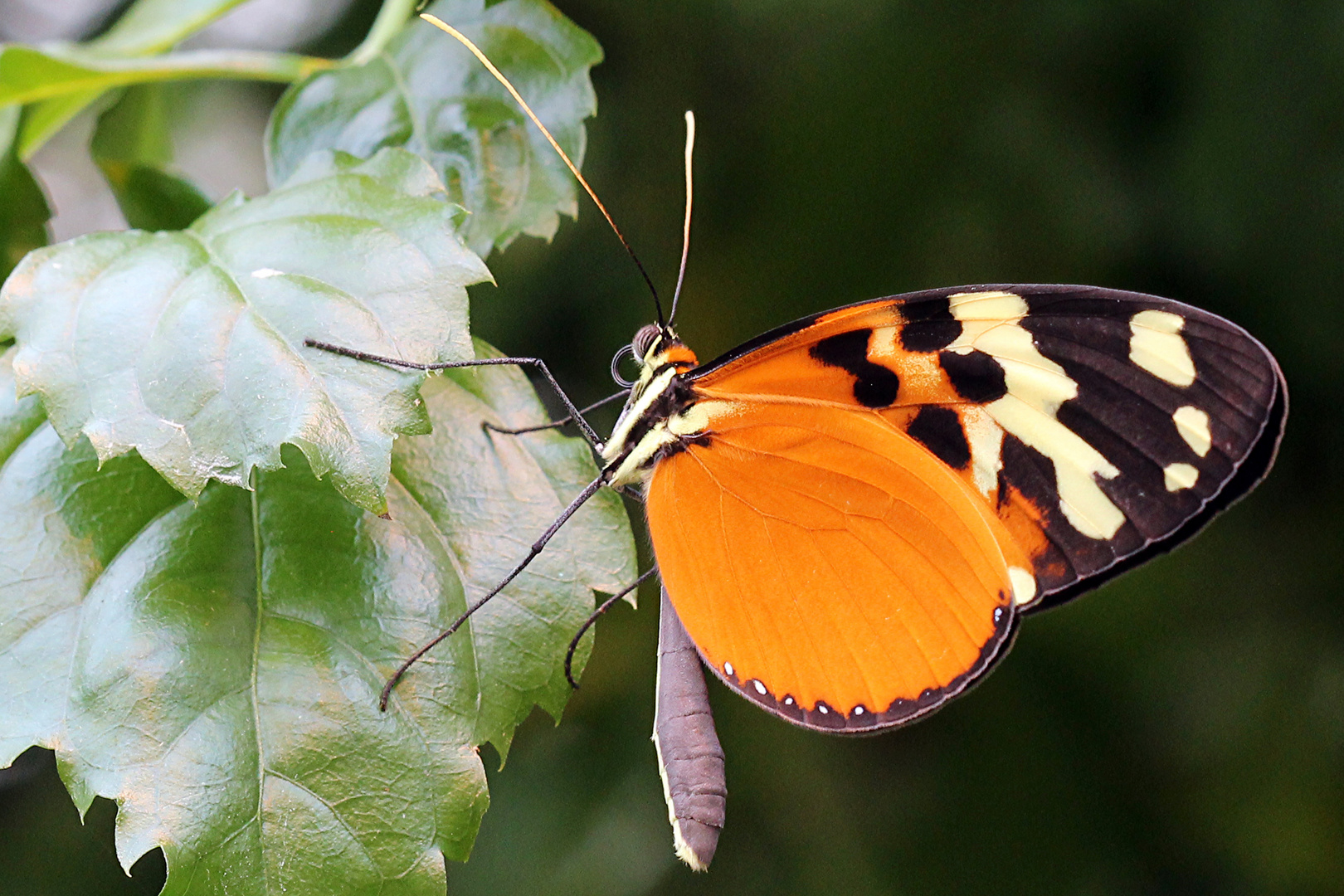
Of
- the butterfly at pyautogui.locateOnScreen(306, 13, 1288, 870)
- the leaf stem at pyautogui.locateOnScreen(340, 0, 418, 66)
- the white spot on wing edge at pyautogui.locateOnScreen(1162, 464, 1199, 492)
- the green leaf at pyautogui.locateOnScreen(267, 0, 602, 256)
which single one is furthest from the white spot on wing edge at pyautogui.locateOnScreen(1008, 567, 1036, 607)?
the leaf stem at pyautogui.locateOnScreen(340, 0, 418, 66)

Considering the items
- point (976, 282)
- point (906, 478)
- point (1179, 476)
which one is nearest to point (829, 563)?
point (906, 478)

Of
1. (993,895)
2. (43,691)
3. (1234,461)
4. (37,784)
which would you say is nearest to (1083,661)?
(993,895)

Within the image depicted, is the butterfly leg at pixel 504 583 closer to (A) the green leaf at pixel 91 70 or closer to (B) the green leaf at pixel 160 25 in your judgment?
(A) the green leaf at pixel 91 70

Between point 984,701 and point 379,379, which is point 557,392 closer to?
point 379,379

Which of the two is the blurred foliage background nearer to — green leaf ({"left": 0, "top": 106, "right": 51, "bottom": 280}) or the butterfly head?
the butterfly head

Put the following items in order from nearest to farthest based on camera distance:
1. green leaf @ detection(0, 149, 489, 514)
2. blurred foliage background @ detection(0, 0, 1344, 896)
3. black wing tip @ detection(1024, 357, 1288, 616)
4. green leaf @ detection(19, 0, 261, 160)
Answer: green leaf @ detection(0, 149, 489, 514), black wing tip @ detection(1024, 357, 1288, 616), green leaf @ detection(19, 0, 261, 160), blurred foliage background @ detection(0, 0, 1344, 896)

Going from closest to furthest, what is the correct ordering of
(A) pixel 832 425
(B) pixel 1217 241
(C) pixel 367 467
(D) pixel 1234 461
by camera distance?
(C) pixel 367 467
(D) pixel 1234 461
(A) pixel 832 425
(B) pixel 1217 241
